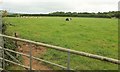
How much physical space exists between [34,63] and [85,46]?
4870mm

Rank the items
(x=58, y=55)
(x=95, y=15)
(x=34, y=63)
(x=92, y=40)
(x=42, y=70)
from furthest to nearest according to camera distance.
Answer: (x=95, y=15), (x=92, y=40), (x=58, y=55), (x=34, y=63), (x=42, y=70)

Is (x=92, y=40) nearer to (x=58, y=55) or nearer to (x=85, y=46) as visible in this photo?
(x=85, y=46)

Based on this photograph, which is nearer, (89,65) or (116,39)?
(89,65)

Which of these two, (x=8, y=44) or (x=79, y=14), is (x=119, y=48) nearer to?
(x=8, y=44)

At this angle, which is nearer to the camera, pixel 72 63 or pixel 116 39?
pixel 72 63

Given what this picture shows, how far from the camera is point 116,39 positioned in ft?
66.2

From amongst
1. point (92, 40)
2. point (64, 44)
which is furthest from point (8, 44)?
point (92, 40)

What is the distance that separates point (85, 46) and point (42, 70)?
5.62m

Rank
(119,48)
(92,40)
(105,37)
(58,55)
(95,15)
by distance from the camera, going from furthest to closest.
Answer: (95,15), (105,37), (92,40), (119,48), (58,55)

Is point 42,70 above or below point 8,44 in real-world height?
below

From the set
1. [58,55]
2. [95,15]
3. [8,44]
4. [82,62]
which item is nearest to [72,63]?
[82,62]

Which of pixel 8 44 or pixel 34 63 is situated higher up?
pixel 8 44

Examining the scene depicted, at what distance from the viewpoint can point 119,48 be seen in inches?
664

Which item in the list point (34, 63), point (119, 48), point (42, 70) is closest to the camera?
point (42, 70)
